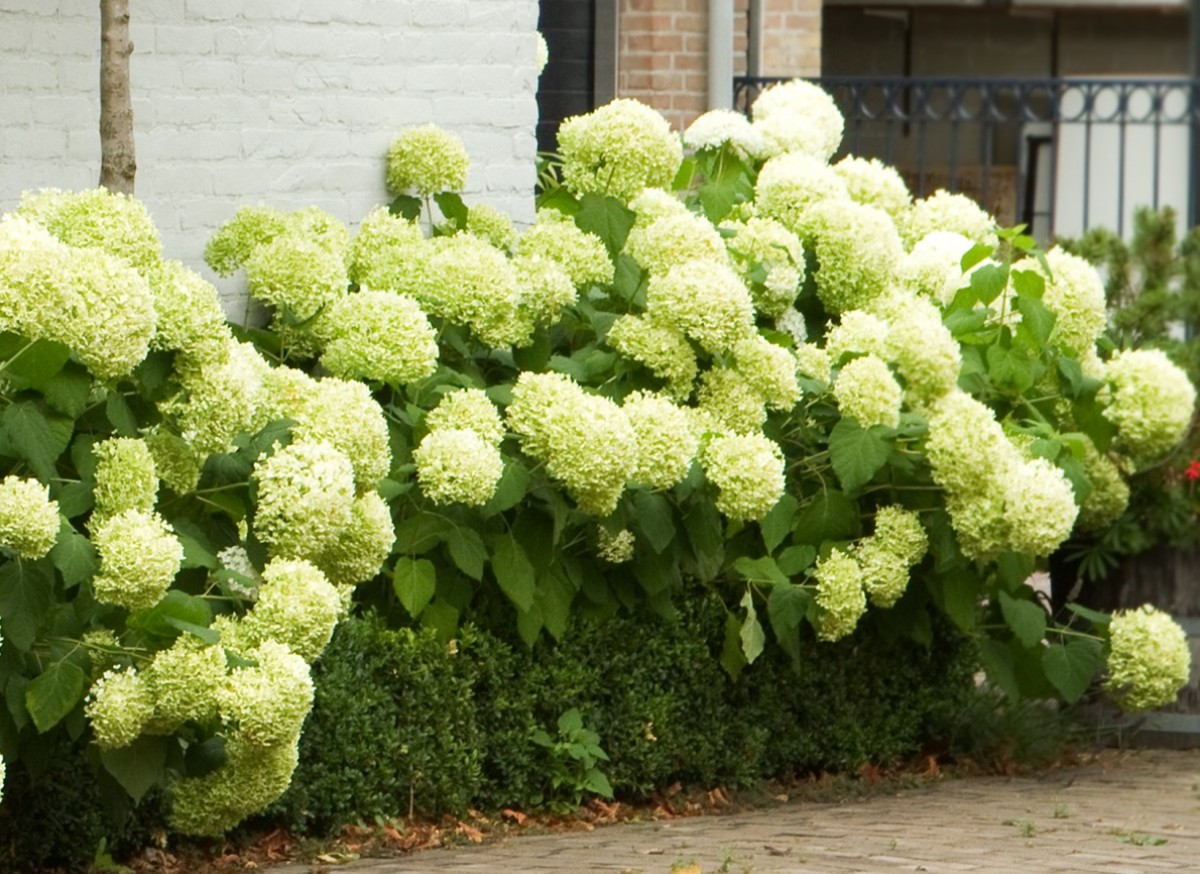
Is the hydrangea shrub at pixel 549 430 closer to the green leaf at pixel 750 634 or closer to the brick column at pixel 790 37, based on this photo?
the green leaf at pixel 750 634

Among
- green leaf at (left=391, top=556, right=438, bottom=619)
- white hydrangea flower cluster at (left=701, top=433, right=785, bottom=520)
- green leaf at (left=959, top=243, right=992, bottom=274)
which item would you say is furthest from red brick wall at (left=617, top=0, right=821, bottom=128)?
green leaf at (left=391, top=556, right=438, bottom=619)

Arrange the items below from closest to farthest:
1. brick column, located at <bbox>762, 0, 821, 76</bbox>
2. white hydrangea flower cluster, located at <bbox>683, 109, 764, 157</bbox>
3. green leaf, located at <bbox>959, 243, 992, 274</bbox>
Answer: green leaf, located at <bbox>959, 243, 992, 274</bbox>
white hydrangea flower cluster, located at <bbox>683, 109, 764, 157</bbox>
brick column, located at <bbox>762, 0, 821, 76</bbox>

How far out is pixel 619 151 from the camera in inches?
260

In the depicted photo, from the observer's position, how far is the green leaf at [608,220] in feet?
21.3

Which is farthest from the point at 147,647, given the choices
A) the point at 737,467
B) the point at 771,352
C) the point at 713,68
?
the point at 713,68

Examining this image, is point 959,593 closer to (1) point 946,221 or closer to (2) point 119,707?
(1) point 946,221

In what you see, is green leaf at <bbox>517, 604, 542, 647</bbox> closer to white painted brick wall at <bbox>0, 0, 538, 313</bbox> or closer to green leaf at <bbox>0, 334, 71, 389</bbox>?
white painted brick wall at <bbox>0, 0, 538, 313</bbox>

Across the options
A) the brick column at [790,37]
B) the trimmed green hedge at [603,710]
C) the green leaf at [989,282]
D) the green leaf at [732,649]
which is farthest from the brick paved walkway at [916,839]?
the brick column at [790,37]

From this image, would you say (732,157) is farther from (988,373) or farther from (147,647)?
(147,647)

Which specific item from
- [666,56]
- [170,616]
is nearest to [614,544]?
[170,616]

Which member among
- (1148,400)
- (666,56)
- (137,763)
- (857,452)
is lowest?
(137,763)

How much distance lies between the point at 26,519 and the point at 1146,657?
3.71 metres

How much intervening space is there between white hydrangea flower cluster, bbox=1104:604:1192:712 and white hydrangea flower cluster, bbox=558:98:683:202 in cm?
202

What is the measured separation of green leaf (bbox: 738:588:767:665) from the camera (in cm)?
619
